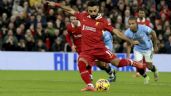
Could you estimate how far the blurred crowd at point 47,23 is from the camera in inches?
1077

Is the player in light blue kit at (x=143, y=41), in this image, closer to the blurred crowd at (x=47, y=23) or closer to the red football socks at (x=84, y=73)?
the red football socks at (x=84, y=73)

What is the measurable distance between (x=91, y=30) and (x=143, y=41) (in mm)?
4902

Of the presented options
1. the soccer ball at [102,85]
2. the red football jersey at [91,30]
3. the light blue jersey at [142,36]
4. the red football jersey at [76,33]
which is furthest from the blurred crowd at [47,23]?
the soccer ball at [102,85]

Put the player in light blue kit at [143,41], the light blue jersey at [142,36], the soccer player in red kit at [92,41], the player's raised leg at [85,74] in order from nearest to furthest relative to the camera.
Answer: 1. the player's raised leg at [85,74]
2. the soccer player in red kit at [92,41]
3. the player in light blue kit at [143,41]
4. the light blue jersey at [142,36]

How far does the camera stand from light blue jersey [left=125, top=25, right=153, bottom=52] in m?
19.3

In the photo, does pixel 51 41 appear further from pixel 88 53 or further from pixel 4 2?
pixel 88 53

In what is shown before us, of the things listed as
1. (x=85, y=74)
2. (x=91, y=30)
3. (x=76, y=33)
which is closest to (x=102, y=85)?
(x=85, y=74)

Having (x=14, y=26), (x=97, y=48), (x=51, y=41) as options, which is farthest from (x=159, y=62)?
(x=97, y=48)

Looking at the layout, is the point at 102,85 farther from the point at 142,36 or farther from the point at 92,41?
the point at 142,36

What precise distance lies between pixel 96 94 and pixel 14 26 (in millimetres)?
14298

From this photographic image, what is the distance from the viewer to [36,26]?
27875mm

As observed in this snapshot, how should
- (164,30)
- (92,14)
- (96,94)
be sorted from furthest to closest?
1. (164,30)
2. (92,14)
3. (96,94)

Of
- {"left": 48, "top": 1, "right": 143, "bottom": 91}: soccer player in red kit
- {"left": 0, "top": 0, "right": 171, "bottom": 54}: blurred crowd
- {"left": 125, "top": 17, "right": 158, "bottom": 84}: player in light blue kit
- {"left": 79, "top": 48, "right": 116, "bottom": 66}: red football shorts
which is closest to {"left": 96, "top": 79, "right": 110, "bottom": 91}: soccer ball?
{"left": 48, "top": 1, "right": 143, "bottom": 91}: soccer player in red kit

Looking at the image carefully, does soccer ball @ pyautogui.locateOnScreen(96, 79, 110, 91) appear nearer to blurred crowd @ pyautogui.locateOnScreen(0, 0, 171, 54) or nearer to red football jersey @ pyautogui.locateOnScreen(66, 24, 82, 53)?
red football jersey @ pyautogui.locateOnScreen(66, 24, 82, 53)
